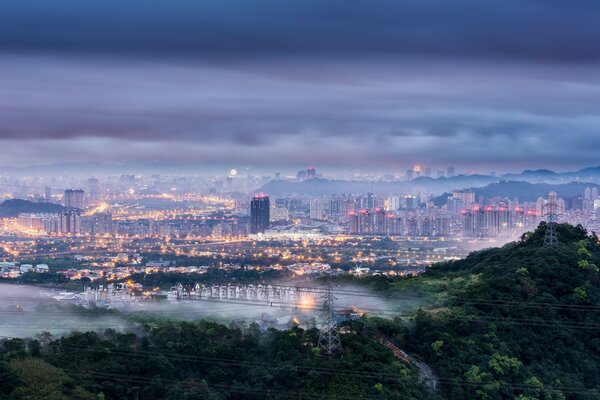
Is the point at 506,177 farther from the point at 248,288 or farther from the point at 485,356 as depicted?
the point at 485,356

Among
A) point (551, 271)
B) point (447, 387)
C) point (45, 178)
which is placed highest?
point (45, 178)

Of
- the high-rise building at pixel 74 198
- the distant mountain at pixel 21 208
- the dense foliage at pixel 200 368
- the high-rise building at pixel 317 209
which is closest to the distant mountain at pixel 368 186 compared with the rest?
the high-rise building at pixel 317 209

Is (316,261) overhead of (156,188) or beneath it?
beneath

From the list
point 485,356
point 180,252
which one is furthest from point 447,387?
point 180,252

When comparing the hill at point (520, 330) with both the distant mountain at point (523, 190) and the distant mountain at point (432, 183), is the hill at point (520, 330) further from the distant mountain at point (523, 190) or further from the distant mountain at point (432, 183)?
the distant mountain at point (432, 183)

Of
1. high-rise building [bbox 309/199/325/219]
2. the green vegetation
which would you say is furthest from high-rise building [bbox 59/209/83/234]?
the green vegetation

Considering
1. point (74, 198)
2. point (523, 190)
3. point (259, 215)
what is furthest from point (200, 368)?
point (523, 190)

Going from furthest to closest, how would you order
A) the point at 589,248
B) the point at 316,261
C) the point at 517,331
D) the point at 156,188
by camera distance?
the point at 156,188
the point at 316,261
the point at 589,248
the point at 517,331

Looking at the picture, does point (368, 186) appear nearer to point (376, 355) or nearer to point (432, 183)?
point (432, 183)
